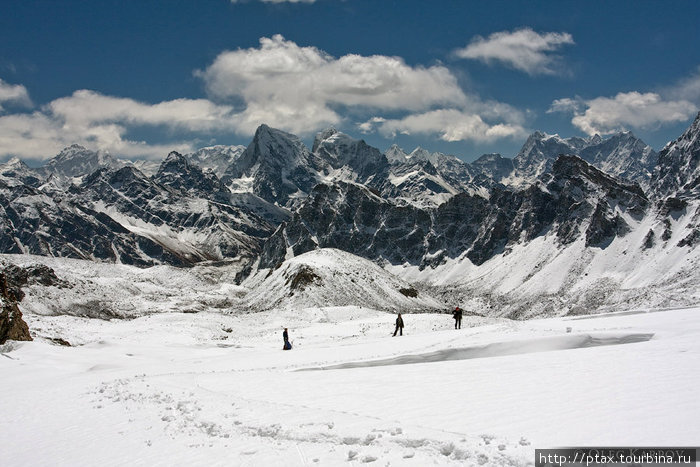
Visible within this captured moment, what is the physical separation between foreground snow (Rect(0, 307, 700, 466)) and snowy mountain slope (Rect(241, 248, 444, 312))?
62.9m

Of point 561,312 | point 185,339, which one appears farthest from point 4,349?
point 561,312

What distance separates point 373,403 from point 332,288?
272ft

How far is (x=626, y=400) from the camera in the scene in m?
14.8

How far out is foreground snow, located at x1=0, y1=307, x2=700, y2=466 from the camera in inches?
516

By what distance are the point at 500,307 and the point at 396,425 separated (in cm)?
16537

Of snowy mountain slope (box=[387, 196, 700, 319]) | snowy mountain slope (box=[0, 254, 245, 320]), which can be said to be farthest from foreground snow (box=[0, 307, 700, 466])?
snowy mountain slope (box=[0, 254, 245, 320])

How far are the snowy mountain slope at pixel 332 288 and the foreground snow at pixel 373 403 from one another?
62.9 metres

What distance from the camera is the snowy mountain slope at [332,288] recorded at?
96188 mm

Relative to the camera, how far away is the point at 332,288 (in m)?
100

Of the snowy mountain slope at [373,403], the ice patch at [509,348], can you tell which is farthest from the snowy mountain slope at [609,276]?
the snowy mountain slope at [373,403]

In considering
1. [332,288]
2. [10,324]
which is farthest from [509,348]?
[332,288]

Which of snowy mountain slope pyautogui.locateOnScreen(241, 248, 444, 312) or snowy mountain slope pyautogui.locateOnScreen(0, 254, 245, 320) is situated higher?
snowy mountain slope pyautogui.locateOnScreen(241, 248, 444, 312)

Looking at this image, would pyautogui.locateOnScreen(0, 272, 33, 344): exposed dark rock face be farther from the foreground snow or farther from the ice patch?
the ice patch

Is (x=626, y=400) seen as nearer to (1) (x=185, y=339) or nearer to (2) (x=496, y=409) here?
(2) (x=496, y=409)
